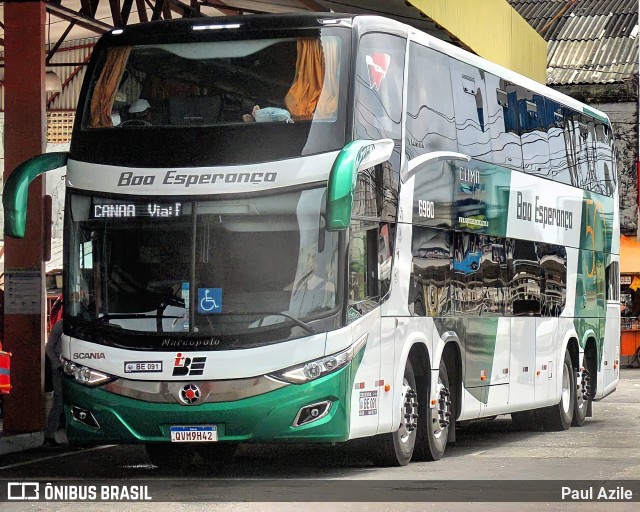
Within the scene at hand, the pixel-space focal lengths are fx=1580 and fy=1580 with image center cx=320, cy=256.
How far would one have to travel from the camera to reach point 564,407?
2131 cm

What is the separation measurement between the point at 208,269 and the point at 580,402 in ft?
31.8

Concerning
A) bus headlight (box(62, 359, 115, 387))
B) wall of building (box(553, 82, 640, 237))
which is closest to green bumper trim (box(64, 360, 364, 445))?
bus headlight (box(62, 359, 115, 387))

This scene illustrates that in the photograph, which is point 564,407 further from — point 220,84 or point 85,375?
point 85,375

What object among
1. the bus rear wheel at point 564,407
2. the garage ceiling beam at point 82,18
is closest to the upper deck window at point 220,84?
the garage ceiling beam at point 82,18

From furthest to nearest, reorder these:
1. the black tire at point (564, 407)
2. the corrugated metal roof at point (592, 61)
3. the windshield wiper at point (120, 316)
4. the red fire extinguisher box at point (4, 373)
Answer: the corrugated metal roof at point (592, 61)
the black tire at point (564, 407)
the red fire extinguisher box at point (4, 373)
the windshield wiper at point (120, 316)

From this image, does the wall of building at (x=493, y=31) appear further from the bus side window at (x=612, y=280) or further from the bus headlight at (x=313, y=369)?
the bus headlight at (x=313, y=369)

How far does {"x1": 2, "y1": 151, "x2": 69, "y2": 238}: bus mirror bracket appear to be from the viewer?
1404cm

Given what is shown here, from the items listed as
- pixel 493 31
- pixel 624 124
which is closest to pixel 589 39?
pixel 624 124

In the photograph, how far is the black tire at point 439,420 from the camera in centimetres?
1577

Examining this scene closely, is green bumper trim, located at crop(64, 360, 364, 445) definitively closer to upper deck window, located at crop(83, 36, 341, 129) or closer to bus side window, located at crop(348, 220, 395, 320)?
bus side window, located at crop(348, 220, 395, 320)

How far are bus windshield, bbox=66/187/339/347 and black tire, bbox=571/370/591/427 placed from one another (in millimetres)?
9090

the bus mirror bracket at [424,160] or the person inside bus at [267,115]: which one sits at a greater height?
the person inside bus at [267,115]

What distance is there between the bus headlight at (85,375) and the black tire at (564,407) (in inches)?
344

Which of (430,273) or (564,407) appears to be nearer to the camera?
(430,273)
